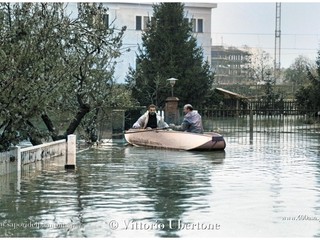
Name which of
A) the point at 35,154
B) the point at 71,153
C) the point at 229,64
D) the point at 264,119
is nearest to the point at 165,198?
the point at 71,153

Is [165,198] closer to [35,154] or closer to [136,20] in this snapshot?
[35,154]

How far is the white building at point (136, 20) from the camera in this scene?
58094 mm

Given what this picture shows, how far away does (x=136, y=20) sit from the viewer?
6209 centimetres

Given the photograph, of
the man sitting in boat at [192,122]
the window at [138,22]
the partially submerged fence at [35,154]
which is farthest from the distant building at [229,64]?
the partially submerged fence at [35,154]

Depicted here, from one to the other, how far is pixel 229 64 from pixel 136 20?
94.0ft

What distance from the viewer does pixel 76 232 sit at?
8961mm

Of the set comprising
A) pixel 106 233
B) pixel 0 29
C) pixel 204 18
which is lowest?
pixel 106 233

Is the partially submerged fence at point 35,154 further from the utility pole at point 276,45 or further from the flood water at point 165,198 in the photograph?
the utility pole at point 276,45

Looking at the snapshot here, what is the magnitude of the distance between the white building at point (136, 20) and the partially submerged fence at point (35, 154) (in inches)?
1429

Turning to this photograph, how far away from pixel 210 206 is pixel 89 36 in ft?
36.0

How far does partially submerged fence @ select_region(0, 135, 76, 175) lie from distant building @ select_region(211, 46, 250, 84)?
66419 mm

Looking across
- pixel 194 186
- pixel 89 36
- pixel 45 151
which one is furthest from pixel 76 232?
pixel 89 36

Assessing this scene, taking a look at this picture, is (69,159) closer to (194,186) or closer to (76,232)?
(194,186)

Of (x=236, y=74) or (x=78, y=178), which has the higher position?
(x=236, y=74)
